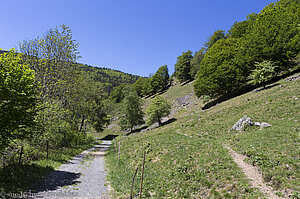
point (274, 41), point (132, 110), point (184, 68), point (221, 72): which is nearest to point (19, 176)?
point (132, 110)

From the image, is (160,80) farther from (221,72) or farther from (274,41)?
(274,41)

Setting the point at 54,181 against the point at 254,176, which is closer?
the point at 254,176

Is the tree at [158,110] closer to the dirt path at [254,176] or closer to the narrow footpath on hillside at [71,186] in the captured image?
the narrow footpath on hillside at [71,186]

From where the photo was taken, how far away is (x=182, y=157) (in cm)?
1602

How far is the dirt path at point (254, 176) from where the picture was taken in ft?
28.6

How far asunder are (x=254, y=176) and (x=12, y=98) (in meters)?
18.1

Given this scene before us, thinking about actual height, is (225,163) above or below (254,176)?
above

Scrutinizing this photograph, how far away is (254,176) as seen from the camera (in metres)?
10.3

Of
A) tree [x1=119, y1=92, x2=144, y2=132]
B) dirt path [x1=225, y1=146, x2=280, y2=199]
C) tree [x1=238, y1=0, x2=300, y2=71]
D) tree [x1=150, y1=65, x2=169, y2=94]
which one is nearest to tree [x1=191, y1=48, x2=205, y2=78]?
tree [x1=150, y1=65, x2=169, y2=94]

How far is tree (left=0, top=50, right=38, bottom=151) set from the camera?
37.0 ft

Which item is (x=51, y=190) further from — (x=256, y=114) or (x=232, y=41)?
(x=232, y=41)

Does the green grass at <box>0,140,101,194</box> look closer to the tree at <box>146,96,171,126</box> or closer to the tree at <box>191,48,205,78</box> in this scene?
the tree at <box>146,96,171,126</box>

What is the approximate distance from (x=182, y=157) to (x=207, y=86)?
1175 inches

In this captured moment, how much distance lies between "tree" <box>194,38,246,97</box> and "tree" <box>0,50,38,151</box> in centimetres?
3821
